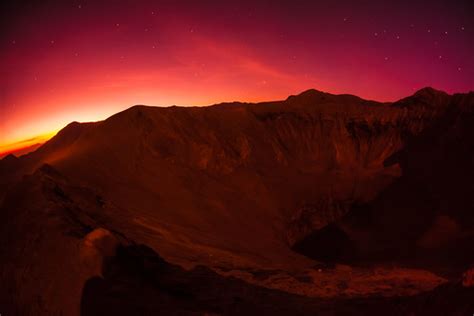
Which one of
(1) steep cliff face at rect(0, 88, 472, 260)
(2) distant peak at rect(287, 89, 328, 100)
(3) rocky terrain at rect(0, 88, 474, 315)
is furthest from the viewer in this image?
(2) distant peak at rect(287, 89, 328, 100)

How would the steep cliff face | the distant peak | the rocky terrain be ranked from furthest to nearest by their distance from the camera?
the distant peak → the steep cliff face → the rocky terrain

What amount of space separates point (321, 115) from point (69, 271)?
24.5 meters

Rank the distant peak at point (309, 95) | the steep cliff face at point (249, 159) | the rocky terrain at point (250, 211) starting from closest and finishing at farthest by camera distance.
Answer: the rocky terrain at point (250, 211) → the steep cliff face at point (249, 159) → the distant peak at point (309, 95)

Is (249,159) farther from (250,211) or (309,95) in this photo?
(309,95)

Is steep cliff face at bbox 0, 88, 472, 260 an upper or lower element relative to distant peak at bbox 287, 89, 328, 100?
lower

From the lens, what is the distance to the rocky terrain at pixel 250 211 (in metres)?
6.46

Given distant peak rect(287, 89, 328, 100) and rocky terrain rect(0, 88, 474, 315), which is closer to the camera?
rocky terrain rect(0, 88, 474, 315)

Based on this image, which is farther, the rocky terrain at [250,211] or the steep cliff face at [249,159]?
the steep cliff face at [249,159]

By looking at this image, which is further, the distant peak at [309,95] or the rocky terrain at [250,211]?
the distant peak at [309,95]

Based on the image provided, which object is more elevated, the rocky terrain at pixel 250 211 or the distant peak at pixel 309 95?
the distant peak at pixel 309 95

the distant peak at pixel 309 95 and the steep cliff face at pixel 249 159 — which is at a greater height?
the distant peak at pixel 309 95

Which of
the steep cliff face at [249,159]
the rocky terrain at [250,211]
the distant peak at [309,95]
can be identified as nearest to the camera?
the rocky terrain at [250,211]

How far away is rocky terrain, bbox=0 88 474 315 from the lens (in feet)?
21.2

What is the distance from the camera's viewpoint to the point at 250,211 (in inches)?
711
